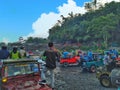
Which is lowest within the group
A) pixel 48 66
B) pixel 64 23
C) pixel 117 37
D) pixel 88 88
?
pixel 88 88

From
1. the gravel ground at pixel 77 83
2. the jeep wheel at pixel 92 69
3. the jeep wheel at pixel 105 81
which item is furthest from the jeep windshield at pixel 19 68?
the jeep wheel at pixel 92 69

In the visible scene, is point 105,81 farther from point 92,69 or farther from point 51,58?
point 92,69

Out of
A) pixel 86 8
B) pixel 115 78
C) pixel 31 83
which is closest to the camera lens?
pixel 31 83

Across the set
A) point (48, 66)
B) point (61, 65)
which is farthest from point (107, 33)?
point (48, 66)

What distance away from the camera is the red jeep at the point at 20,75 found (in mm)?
10523

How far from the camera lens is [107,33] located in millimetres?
83438

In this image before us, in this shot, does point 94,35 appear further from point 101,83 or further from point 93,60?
point 101,83

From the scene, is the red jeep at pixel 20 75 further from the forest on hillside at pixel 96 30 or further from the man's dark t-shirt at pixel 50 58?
the forest on hillside at pixel 96 30

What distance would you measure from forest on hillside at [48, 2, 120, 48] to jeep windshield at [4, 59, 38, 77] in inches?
2627

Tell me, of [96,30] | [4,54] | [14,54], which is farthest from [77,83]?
[96,30]

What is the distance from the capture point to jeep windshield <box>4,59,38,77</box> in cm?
1083

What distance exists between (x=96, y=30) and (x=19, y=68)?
77742mm

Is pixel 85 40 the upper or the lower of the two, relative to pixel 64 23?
lower

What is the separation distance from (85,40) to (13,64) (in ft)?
273
